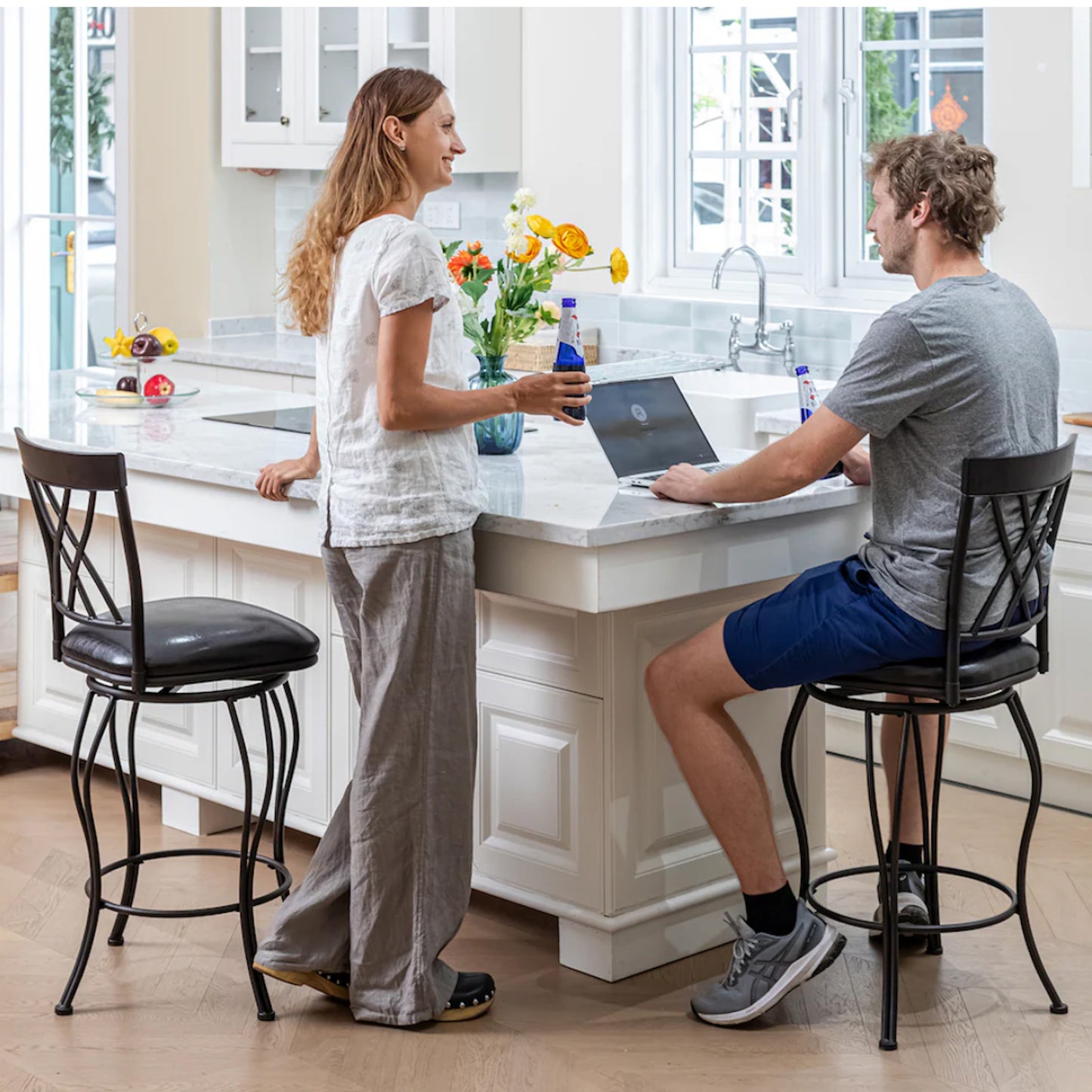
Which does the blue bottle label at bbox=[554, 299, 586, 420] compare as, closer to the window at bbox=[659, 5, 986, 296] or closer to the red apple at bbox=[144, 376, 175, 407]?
the red apple at bbox=[144, 376, 175, 407]

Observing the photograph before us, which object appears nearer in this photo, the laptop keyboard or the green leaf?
the laptop keyboard

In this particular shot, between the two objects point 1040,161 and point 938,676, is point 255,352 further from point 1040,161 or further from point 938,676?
point 938,676

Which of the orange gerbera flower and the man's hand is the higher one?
the orange gerbera flower

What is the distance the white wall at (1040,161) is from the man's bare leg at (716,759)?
2063mm

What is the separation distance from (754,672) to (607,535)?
1.12 ft

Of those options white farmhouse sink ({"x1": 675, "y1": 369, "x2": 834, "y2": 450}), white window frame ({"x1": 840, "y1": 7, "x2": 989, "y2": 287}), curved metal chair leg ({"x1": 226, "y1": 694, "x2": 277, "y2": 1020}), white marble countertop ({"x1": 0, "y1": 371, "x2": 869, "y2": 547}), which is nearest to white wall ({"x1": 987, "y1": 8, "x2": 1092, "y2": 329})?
white window frame ({"x1": 840, "y1": 7, "x2": 989, "y2": 287})

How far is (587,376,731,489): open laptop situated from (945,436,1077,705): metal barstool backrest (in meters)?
0.56

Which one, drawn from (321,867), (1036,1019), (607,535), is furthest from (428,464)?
(1036,1019)

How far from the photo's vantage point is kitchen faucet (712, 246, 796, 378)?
5.18 meters

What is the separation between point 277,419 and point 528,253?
100cm

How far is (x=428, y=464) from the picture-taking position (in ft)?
9.11

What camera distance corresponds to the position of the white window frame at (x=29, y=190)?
6.96m

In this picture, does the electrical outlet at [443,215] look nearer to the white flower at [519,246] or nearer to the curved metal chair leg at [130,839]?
the white flower at [519,246]

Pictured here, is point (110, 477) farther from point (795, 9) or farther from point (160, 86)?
point (160, 86)
